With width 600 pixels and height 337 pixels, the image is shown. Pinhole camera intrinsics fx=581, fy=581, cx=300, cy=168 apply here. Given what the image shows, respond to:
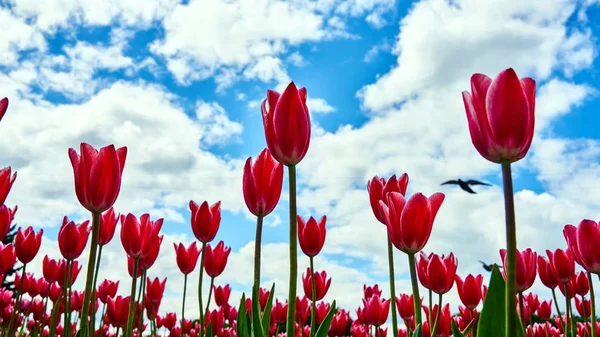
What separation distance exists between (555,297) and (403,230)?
349 cm

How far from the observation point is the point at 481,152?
1901mm

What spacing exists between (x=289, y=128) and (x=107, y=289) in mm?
5318

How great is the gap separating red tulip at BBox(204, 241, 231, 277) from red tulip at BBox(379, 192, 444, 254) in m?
2.46

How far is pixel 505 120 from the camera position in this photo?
187 centimetres

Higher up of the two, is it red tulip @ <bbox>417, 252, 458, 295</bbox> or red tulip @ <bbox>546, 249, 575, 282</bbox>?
red tulip @ <bbox>546, 249, 575, 282</bbox>

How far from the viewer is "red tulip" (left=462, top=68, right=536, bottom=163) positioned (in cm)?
186

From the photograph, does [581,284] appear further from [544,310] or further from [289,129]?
[289,129]

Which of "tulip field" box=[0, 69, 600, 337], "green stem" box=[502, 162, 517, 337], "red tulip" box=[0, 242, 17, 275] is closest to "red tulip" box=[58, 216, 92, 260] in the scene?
"tulip field" box=[0, 69, 600, 337]

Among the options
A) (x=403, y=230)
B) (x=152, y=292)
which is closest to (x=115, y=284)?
(x=152, y=292)

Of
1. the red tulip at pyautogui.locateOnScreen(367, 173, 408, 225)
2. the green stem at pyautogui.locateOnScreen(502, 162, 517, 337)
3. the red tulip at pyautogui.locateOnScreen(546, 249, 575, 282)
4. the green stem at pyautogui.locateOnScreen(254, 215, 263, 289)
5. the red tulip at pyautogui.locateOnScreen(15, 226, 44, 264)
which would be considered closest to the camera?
the green stem at pyautogui.locateOnScreen(502, 162, 517, 337)

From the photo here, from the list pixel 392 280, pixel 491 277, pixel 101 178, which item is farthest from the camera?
pixel 392 280

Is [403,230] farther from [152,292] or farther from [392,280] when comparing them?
[152,292]

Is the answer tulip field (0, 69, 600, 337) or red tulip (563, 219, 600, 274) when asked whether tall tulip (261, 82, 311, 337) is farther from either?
red tulip (563, 219, 600, 274)

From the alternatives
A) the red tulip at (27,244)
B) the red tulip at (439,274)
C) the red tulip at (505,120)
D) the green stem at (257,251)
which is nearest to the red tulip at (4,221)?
the red tulip at (27,244)
